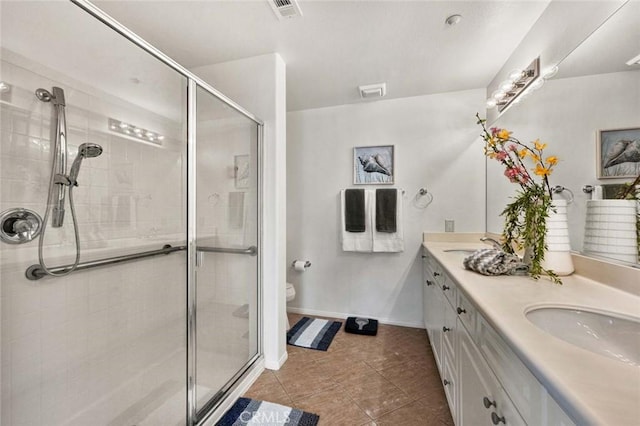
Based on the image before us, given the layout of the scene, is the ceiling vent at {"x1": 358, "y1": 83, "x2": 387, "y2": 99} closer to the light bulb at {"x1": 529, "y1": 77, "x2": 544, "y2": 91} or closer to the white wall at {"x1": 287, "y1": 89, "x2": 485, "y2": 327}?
the white wall at {"x1": 287, "y1": 89, "x2": 485, "y2": 327}

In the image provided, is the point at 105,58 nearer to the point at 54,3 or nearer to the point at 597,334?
the point at 54,3

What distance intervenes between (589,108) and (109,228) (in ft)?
7.70

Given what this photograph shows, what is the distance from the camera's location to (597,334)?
83cm

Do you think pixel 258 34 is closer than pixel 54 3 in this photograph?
No

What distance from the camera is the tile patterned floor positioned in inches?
57.7

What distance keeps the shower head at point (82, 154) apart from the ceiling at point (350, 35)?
857mm

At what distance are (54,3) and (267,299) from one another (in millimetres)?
1853

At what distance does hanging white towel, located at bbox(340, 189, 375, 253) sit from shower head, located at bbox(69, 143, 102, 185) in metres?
1.95

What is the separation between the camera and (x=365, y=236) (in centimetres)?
264

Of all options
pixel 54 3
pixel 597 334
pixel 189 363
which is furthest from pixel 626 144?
pixel 54 3

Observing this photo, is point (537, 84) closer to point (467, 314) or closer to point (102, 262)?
point (467, 314)

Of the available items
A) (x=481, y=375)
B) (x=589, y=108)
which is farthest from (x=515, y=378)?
(x=589, y=108)

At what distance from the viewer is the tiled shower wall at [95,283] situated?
1.04 metres

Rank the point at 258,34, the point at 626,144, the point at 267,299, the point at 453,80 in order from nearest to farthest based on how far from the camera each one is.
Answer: the point at 626,144
the point at 258,34
the point at 267,299
the point at 453,80
